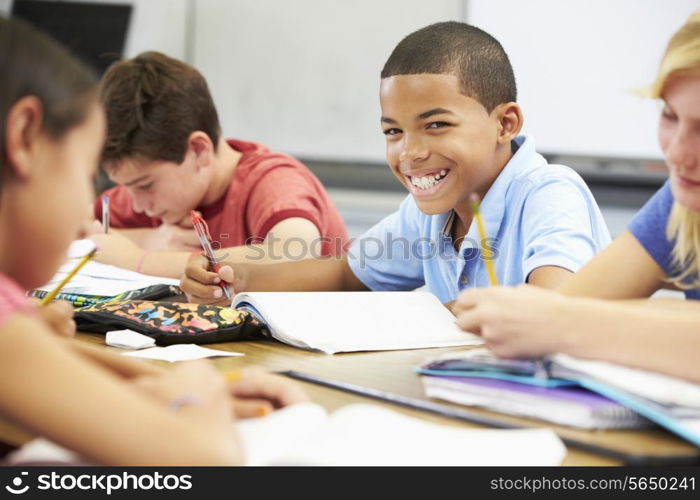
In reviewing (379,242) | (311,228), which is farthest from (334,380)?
(311,228)

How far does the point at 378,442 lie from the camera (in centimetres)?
71

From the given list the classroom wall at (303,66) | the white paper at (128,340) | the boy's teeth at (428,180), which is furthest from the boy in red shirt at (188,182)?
the classroom wall at (303,66)

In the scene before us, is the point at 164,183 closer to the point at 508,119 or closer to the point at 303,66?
the point at 508,119

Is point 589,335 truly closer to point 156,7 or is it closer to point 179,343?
point 179,343

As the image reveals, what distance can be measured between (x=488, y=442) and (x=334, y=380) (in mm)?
322

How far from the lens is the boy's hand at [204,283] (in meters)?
1.63

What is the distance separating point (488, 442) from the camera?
0.73m

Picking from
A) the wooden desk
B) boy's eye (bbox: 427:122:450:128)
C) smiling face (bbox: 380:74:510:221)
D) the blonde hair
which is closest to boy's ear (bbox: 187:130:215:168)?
smiling face (bbox: 380:74:510:221)

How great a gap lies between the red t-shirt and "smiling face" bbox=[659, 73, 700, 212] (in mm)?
1195

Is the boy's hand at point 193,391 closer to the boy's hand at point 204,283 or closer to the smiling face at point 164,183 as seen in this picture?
the boy's hand at point 204,283

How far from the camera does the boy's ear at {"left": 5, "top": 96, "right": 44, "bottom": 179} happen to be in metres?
0.66

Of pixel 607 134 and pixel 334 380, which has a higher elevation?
pixel 607 134

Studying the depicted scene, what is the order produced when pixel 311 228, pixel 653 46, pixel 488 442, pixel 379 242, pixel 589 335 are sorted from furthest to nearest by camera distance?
pixel 653 46, pixel 311 228, pixel 379 242, pixel 589 335, pixel 488 442
